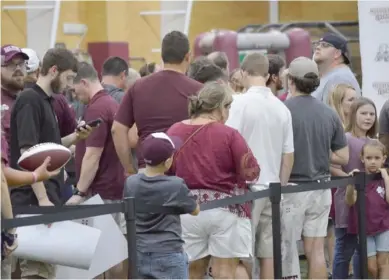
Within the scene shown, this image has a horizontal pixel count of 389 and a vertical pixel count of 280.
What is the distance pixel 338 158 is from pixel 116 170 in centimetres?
159

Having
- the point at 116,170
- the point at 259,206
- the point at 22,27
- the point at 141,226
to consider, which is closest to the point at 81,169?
the point at 116,170

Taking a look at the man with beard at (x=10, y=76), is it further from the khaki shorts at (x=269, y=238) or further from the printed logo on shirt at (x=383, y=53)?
the printed logo on shirt at (x=383, y=53)

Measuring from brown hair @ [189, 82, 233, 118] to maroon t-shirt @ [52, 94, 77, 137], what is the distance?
44.2 inches

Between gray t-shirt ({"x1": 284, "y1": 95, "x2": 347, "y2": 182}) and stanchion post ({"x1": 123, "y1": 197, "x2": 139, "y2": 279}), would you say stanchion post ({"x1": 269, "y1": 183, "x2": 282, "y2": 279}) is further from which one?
stanchion post ({"x1": 123, "y1": 197, "x2": 139, "y2": 279})

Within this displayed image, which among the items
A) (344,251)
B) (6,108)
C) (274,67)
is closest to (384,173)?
(344,251)

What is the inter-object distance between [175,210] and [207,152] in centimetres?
72

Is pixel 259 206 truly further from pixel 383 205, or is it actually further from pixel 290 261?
pixel 383 205

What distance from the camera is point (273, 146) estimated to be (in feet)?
25.7

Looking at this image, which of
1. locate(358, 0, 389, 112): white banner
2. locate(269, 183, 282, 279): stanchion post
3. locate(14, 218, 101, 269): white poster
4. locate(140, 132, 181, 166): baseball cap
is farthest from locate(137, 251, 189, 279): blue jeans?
locate(358, 0, 389, 112): white banner

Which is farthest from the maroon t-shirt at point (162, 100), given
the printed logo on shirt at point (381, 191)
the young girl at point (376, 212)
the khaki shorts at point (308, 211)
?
the printed logo on shirt at point (381, 191)

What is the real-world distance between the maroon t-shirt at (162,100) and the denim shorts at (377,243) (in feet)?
5.80

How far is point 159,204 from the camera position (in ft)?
21.1

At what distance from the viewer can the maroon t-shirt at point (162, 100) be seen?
7742 millimetres

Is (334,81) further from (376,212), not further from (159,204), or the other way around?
(159,204)
